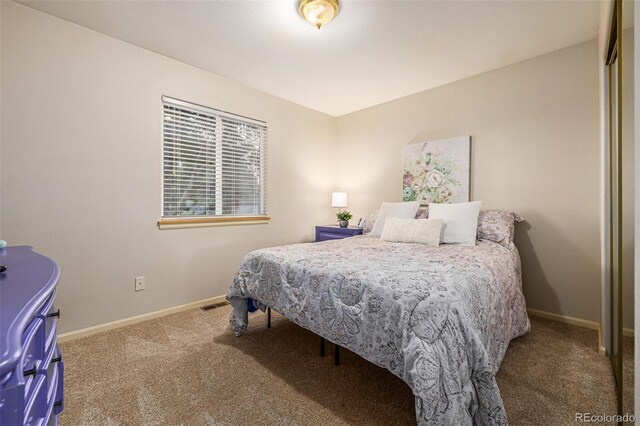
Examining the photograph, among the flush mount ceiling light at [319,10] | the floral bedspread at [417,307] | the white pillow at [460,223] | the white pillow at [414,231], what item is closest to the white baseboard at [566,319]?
the floral bedspread at [417,307]

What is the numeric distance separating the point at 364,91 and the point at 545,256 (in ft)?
8.47

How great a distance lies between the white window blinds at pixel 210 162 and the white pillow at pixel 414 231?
161 centimetres

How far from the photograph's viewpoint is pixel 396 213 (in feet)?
10.1

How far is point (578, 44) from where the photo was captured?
2.47 metres

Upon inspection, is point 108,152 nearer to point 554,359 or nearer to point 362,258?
point 362,258

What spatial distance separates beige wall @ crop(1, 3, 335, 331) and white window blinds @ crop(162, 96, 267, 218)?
0.40 feet

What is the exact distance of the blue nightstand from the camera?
3.53m

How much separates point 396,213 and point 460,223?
26.6 inches

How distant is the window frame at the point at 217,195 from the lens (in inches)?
107

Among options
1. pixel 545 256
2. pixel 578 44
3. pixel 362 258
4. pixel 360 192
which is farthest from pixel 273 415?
pixel 578 44

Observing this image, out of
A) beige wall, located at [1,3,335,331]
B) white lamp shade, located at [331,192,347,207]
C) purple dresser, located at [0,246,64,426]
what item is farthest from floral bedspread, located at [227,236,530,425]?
white lamp shade, located at [331,192,347,207]

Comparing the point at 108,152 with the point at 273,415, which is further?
the point at 108,152

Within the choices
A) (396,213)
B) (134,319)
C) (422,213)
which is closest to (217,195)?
(134,319)

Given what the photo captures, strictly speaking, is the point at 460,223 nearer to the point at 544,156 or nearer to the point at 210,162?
the point at 544,156
